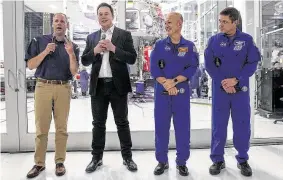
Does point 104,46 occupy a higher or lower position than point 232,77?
higher

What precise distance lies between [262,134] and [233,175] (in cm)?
206

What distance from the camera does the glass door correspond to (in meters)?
3.64

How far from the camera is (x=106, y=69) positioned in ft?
9.67

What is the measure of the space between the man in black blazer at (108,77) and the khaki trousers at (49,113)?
29cm

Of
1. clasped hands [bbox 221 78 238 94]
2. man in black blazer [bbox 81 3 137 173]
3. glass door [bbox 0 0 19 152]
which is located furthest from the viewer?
glass door [bbox 0 0 19 152]

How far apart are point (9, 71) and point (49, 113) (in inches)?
47.0

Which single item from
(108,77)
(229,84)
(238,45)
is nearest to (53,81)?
(108,77)

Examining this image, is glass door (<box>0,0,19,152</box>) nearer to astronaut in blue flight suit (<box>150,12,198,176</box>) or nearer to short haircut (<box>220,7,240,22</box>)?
astronaut in blue flight suit (<box>150,12,198,176</box>)

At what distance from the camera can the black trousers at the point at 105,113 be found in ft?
9.66

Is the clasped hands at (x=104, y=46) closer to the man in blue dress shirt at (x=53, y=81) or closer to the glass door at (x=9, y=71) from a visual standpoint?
the man in blue dress shirt at (x=53, y=81)

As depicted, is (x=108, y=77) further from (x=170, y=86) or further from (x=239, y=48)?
(x=239, y=48)

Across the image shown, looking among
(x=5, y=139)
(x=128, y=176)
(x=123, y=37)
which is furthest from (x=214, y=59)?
(x=5, y=139)

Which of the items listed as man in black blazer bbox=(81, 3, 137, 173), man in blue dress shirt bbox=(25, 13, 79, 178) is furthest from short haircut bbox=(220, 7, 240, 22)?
man in blue dress shirt bbox=(25, 13, 79, 178)

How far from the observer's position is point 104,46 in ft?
9.13
